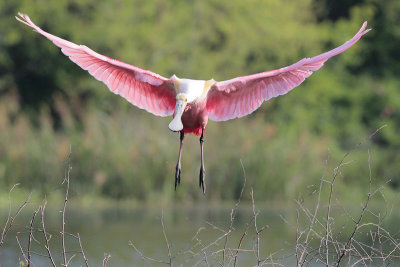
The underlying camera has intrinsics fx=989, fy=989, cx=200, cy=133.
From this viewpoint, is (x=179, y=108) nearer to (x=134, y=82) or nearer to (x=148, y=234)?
(x=134, y=82)

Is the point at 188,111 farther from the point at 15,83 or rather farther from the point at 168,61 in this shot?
the point at 15,83

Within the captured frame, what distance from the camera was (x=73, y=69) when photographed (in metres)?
25.3

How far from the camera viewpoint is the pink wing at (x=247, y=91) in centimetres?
777

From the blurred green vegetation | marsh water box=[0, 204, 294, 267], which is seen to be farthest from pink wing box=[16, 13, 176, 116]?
the blurred green vegetation

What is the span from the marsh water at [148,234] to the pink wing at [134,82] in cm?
326

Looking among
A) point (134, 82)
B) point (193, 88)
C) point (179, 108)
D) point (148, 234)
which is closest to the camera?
point (179, 108)

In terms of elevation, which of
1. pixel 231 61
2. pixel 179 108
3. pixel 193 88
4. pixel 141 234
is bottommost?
pixel 141 234

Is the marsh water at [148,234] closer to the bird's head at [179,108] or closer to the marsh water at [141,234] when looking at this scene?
the marsh water at [141,234]

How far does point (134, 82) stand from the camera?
7.95 meters

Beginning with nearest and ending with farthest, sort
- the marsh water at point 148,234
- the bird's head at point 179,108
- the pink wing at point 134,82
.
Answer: the bird's head at point 179,108, the pink wing at point 134,82, the marsh water at point 148,234

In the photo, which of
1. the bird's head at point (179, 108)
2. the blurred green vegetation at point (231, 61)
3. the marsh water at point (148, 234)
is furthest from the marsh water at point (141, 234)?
the bird's head at point (179, 108)

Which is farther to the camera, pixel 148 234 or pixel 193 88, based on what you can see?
pixel 148 234

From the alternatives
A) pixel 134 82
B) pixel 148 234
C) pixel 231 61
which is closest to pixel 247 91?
pixel 134 82

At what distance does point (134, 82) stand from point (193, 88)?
74 cm
